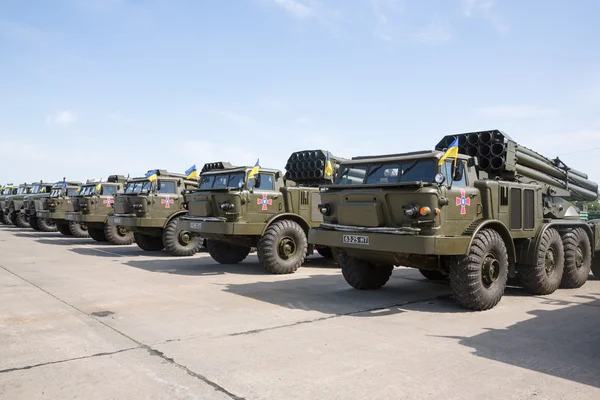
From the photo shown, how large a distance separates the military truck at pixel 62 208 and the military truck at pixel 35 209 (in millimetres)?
1835

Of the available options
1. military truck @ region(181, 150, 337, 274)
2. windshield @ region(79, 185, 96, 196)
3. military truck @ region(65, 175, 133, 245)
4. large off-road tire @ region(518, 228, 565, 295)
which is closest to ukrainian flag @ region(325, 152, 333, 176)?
military truck @ region(181, 150, 337, 274)

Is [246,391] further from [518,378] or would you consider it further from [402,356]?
[518,378]

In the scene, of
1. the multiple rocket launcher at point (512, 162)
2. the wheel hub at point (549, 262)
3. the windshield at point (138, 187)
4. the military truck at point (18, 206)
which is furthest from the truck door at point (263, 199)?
the military truck at point (18, 206)

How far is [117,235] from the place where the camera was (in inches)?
626

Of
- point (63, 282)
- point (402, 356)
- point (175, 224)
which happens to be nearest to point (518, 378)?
point (402, 356)

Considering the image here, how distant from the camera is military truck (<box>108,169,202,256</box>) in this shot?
41.5 ft

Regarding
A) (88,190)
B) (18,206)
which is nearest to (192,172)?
(88,190)

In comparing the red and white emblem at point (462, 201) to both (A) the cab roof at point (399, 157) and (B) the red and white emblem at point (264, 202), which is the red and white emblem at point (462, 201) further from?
(B) the red and white emblem at point (264, 202)

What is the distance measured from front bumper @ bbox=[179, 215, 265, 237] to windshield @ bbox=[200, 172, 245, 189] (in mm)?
782

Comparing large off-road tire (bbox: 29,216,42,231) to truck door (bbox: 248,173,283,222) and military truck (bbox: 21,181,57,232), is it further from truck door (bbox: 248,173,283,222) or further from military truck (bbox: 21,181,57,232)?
truck door (bbox: 248,173,283,222)

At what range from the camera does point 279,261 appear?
9.68 metres

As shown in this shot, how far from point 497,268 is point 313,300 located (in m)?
2.49

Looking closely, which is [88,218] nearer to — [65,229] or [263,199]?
[65,229]

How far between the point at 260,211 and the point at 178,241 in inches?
141
